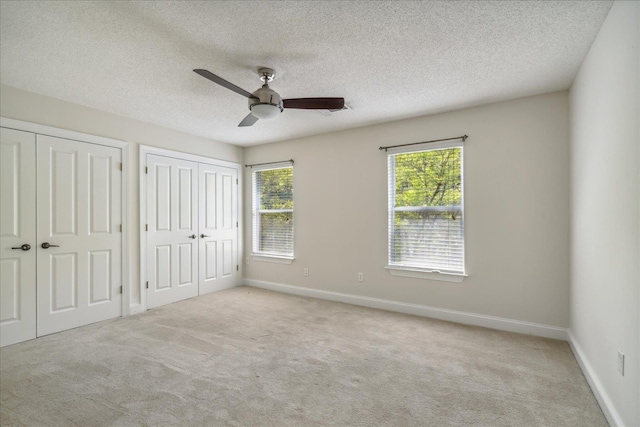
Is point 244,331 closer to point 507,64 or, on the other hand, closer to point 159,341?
point 159,341

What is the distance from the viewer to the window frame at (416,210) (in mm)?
3557

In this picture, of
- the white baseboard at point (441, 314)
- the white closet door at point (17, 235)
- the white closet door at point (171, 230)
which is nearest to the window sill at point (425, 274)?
the white baseboard at point (441, 314)

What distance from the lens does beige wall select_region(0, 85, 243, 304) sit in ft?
10.0

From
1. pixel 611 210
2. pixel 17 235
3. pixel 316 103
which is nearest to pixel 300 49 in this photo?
pixel 316 103

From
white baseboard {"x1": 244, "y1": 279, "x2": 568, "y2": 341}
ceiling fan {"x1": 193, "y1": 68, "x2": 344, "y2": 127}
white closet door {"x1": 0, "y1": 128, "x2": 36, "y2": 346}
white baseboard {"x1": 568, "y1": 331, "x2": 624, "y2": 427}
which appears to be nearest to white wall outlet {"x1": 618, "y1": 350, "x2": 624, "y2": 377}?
white baseboard {"x1": 568, "y1": 331, "x2": 624, "y2": 427}

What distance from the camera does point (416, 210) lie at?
3.85 metres

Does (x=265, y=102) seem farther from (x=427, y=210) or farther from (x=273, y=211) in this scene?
(x=273, y=211)

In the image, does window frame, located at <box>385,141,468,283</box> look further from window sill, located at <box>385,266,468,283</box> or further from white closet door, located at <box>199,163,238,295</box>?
white closet door, located at <box>199,163,238,295</box>

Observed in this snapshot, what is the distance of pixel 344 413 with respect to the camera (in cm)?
192

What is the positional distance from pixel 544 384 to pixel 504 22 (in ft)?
8.57

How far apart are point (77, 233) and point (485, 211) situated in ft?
15.5

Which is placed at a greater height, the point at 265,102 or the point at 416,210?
the point at 265,102

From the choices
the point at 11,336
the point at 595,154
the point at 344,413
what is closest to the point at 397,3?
the point at 595,154

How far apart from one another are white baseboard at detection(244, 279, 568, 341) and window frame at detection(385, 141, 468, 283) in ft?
1.32
